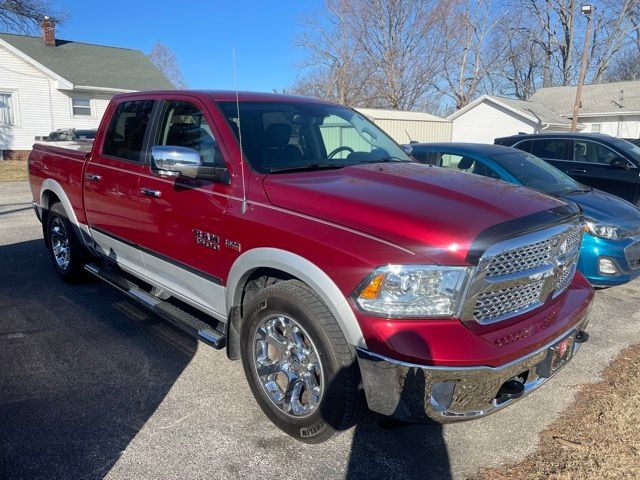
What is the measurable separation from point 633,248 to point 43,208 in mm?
6349

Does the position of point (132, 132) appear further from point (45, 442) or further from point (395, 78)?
point (395, 78)

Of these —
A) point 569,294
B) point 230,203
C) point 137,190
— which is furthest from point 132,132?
point 569,294

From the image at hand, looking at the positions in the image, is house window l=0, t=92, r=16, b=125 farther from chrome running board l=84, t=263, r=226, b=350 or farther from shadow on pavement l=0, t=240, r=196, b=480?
chrome running board l=84, t=263, r=226, b=350

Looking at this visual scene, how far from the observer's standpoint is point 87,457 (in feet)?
9.46

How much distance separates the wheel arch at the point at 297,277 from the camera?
259cm

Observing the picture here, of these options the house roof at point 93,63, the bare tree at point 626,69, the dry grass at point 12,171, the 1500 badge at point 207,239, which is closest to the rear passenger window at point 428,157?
the 1500 badge at point 207,239

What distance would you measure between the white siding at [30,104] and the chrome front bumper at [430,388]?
80.7 ft

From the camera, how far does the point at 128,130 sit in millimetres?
4520

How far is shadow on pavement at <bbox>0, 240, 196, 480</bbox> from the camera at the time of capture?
294 cm

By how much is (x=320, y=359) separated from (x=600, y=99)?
3733 centimetres

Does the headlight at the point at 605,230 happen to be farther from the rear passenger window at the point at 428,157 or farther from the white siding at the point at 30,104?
the white siding at the point at 30,104

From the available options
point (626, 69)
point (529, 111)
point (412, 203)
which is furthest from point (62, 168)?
point (626, 69)

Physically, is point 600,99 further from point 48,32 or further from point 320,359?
point 320,359

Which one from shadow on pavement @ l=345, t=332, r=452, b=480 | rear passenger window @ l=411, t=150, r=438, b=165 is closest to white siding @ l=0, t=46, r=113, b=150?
rear passenger window @ l=411, t=150, r=438, b=165
